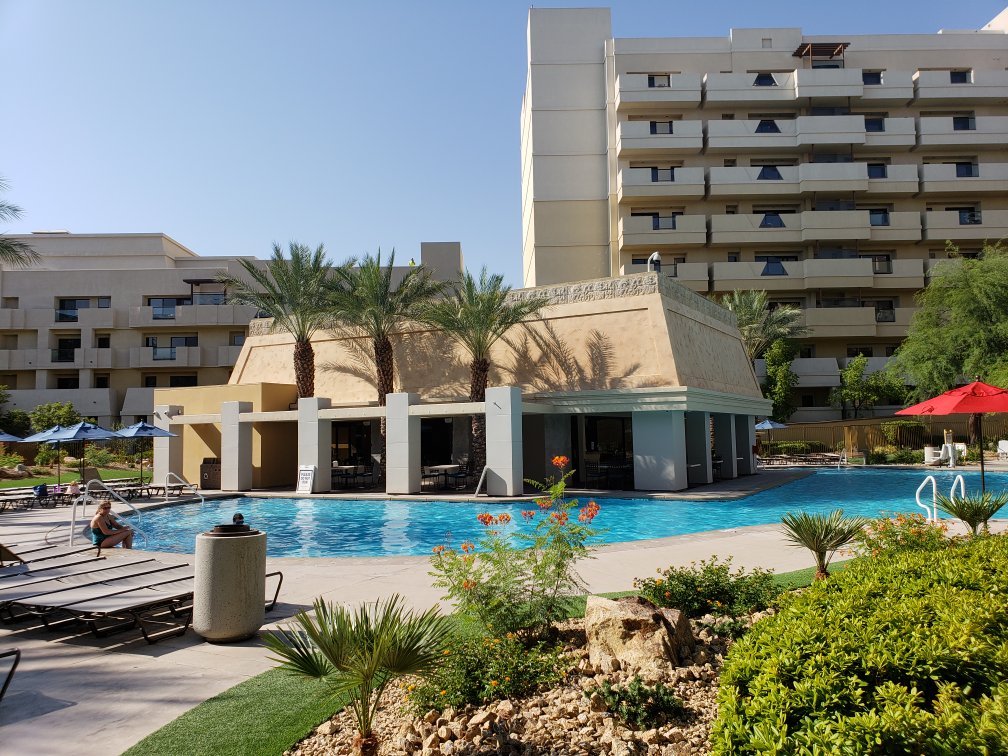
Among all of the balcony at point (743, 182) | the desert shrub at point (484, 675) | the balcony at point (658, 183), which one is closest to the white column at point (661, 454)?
the desert shrub at point (484, 675)

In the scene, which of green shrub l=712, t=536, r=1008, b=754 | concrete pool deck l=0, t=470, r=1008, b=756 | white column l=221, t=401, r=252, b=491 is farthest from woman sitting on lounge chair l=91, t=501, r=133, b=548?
white column l=221, t=401, r=252, b=491

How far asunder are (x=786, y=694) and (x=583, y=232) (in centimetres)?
4555

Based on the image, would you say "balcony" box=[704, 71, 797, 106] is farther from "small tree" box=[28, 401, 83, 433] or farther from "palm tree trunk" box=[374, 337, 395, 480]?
"small tree" box=[28, 401, 83, 433]

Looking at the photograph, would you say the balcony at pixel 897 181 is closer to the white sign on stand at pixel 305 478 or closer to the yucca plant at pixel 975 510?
the white sign on stand at pixel 305 478

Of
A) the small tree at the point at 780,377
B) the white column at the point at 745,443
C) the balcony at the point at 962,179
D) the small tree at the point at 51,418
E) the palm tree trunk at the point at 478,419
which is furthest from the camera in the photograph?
the balcony at the point at 962,179

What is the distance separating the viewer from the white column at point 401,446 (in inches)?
883

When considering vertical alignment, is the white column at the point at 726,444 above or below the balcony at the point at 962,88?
below

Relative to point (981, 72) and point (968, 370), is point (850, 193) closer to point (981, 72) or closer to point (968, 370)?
point (981, 72)

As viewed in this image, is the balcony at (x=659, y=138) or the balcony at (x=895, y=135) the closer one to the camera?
the balcony at (x=895, y=135)

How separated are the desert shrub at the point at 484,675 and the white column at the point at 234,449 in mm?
22162

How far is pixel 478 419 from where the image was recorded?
23.3m

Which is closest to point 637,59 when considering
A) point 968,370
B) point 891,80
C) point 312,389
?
point 891,80

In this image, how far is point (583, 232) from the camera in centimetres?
4684

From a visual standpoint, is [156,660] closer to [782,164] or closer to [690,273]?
[690,273]
